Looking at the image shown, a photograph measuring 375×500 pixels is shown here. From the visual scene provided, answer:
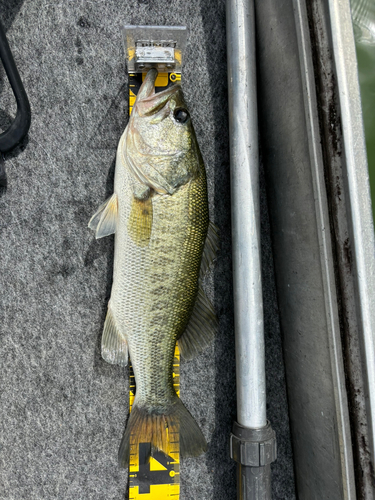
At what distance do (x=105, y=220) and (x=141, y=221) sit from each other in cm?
15

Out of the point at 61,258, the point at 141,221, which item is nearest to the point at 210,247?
the point at 141,221

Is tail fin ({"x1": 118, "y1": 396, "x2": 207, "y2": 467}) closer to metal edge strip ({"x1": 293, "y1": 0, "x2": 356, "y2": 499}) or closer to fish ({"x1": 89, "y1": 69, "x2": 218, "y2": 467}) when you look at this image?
fish ({"x1": 89, "y1": 69, "x2": 218, "y2": 467})

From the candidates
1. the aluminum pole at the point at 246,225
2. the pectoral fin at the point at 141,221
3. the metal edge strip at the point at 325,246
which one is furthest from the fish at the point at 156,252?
the metal edge strip at the point at 325,246

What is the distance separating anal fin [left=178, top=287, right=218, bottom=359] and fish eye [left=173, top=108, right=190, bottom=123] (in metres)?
0.53

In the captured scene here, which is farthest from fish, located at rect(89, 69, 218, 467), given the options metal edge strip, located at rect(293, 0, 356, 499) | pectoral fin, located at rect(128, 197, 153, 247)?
metal edge strip, located at rect(293, 0, 356, 499)

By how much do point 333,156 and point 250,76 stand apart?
41cm

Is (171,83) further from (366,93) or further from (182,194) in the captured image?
(366,93)

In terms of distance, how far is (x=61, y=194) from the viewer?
1230 mm

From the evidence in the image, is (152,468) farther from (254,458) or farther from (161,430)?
(254,458)

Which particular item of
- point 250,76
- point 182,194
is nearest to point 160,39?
point 250,76

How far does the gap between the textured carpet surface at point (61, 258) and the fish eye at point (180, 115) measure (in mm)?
282

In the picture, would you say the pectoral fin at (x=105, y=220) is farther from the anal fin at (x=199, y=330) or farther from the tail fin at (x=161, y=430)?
the tail fin at (x=161, y=430)

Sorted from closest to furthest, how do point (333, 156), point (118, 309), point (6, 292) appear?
point (333, 156) < point (118, 309) < point (6, 292)

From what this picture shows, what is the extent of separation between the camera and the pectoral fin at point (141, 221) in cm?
102
